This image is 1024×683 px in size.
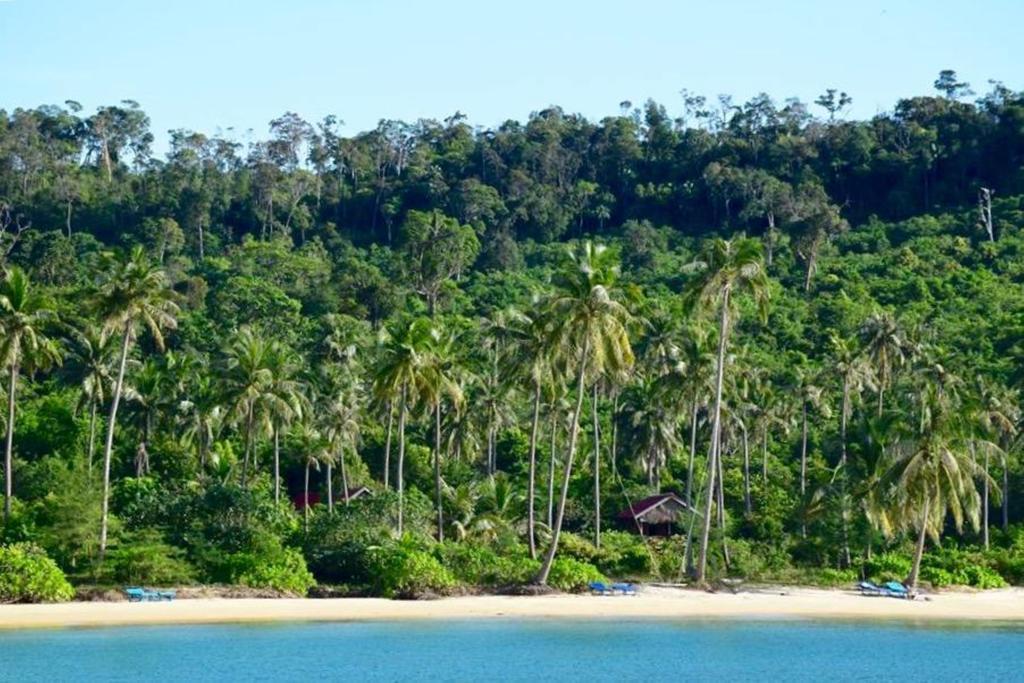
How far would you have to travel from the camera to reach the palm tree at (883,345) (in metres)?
81.7

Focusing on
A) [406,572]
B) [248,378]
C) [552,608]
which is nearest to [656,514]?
[248,378]

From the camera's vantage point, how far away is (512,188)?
140m

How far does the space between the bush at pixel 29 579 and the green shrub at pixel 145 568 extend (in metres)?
2.95

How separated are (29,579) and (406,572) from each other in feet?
42.1

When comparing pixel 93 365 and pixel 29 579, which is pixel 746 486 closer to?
pixel 93 365

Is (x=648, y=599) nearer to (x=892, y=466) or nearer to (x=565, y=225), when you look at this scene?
(x=892, y=466)

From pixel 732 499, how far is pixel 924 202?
6249 centimetres

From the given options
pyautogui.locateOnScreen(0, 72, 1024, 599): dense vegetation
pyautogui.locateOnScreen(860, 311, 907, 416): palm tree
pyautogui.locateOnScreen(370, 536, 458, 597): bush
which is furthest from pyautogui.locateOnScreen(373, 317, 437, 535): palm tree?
pyautogui.locateOnScreen(860, 311, 907, 416): palm tree

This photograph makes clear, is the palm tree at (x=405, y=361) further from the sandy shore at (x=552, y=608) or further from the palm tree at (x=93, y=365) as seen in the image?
the palm tree at (x=93, y=365)

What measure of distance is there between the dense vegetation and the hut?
7.27 ft

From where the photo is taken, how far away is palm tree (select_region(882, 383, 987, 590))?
58938 mm

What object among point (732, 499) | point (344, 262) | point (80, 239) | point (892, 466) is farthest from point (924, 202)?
point (892, 466)

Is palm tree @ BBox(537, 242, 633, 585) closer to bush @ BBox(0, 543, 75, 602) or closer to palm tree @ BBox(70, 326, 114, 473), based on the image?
bush @ BBox(0, 543, 75, 602)

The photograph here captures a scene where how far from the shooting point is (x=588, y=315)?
5703 cm
